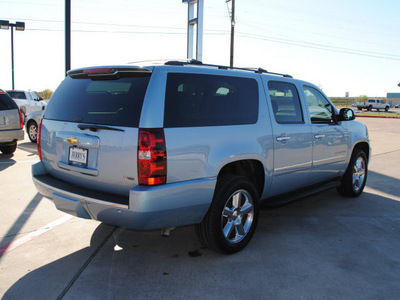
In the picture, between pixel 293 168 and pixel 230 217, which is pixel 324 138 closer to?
pixel 293 168

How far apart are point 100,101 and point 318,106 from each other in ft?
9.91

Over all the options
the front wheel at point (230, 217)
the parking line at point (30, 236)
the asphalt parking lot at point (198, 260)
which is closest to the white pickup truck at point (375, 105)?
the asphalt parking lot at point (198, 260)

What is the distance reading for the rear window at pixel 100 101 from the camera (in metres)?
3.16

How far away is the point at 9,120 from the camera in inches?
350

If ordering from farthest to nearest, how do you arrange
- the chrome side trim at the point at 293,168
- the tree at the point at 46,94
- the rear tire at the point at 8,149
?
the tree at the point at 46,94 < the rear tire at the point at 8,149 < the chrome side trim at the point at 293,168

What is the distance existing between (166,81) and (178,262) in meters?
1.68

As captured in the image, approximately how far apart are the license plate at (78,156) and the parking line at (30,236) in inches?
45.0

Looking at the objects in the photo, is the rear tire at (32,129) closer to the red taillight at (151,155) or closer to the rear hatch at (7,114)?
the rear hatch at (7,114)

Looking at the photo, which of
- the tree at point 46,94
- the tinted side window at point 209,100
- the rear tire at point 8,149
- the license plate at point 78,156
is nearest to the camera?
the tinted side window at point 209,100

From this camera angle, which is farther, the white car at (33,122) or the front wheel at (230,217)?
the white car at (33,122)

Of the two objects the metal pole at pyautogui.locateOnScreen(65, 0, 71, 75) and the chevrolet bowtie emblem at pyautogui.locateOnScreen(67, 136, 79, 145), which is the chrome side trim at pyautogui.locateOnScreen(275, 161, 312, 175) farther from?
the metal pole at pyautogui.locateOnScreen(65, 0, 71, 75)

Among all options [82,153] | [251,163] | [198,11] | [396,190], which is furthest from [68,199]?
[198,11]

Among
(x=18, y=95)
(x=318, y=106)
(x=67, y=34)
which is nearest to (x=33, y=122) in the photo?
(x=67, y=34)

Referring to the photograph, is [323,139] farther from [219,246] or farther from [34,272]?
[34,272]
